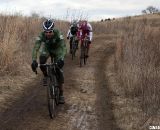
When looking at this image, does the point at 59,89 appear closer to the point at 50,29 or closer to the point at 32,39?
the point at 50,29

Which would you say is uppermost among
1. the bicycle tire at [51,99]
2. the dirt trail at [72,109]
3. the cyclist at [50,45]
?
the cyclist at [50,45]

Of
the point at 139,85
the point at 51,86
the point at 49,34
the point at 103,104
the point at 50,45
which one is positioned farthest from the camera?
the point at 139,85

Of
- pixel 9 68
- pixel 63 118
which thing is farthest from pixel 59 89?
pixel 9 68

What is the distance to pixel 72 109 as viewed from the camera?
33.2 feet

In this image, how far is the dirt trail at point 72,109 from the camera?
879cm

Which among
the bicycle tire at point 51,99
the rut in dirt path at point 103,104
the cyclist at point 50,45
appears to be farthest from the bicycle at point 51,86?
the rut in dirt path at point 103,104

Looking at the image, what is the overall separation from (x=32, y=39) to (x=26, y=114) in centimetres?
893

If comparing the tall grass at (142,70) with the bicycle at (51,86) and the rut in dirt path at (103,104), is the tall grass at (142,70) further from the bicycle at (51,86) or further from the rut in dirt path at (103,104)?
the bicycle at (51,86)

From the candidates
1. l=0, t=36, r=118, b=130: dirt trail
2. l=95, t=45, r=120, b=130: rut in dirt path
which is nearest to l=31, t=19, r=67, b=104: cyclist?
l=0, t=36, r=118, b=130: dirt trail

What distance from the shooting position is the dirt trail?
28.8ft

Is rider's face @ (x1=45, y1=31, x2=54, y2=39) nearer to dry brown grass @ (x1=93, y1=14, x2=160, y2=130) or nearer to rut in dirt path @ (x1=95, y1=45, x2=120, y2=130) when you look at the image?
rut in dirt path @ (x1=95, y1=45, x2=120, y2=130)

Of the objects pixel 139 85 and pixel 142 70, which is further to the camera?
pixel 142 70

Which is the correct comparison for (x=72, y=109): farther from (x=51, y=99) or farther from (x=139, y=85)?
(x=139, y=85)

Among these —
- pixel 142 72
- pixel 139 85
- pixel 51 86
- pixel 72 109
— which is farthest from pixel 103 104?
pixel 51 86
